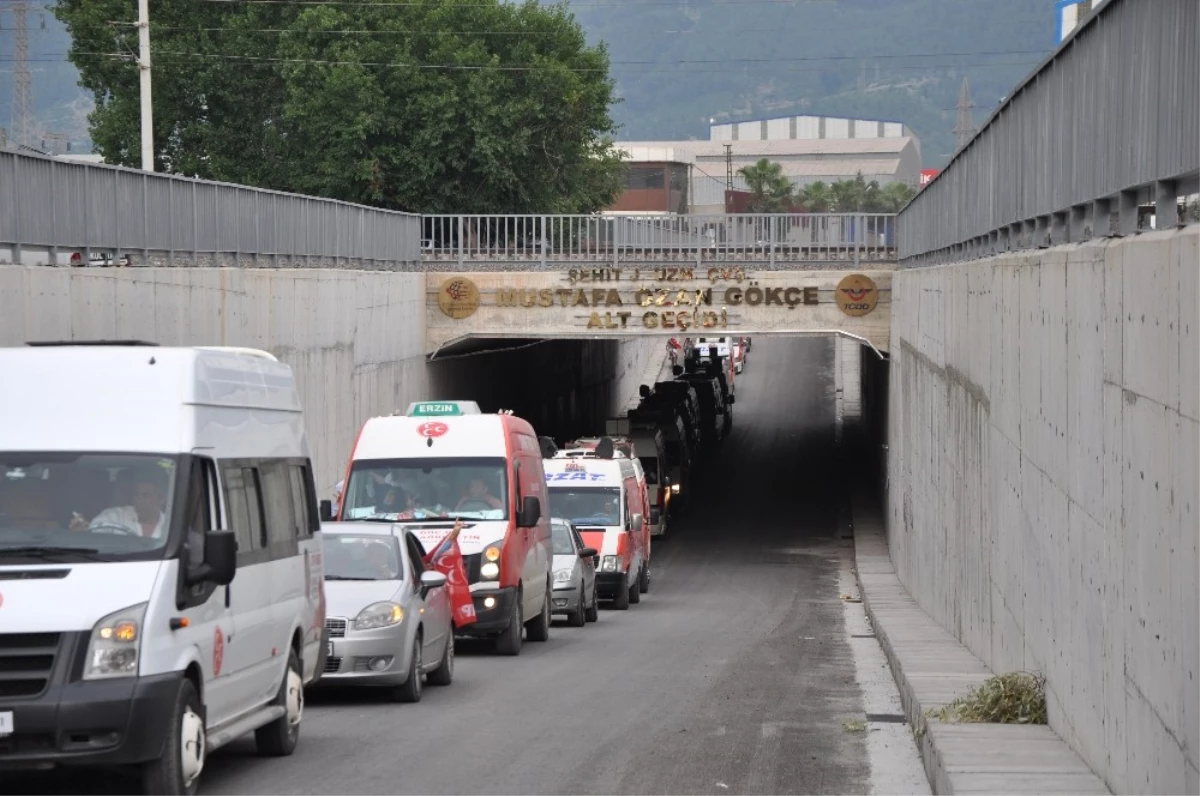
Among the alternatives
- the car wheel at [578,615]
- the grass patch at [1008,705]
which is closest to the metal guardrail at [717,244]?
the car wheel at [578,615]

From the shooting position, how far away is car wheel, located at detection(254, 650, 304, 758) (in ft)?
40.5

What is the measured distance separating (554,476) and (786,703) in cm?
1971

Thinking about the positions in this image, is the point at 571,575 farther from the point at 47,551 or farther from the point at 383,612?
the point at 47,551

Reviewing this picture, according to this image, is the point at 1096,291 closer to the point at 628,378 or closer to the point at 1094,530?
the point at 1094,530

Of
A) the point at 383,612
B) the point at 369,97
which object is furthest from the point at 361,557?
the point at 369,97

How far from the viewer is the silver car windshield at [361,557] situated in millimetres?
16828

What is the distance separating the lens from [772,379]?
111 metres

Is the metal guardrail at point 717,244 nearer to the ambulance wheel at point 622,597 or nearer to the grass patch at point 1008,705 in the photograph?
the ambulance wheel at point 622,597

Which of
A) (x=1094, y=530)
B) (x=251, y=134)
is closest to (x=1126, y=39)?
(x=1094, y=530)

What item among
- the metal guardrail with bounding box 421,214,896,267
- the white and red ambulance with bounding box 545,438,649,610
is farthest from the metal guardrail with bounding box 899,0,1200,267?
the metal guardrail with bounding box 421,214,896,267

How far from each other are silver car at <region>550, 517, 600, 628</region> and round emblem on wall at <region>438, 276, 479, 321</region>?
20.9 meters

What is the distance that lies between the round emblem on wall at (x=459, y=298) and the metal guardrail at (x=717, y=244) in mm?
1451

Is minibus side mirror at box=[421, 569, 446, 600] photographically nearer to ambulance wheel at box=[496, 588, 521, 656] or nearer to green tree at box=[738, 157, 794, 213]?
ambulance wheel at box=[496, 588, 521, 656]

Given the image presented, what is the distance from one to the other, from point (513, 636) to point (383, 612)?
5770 mm
